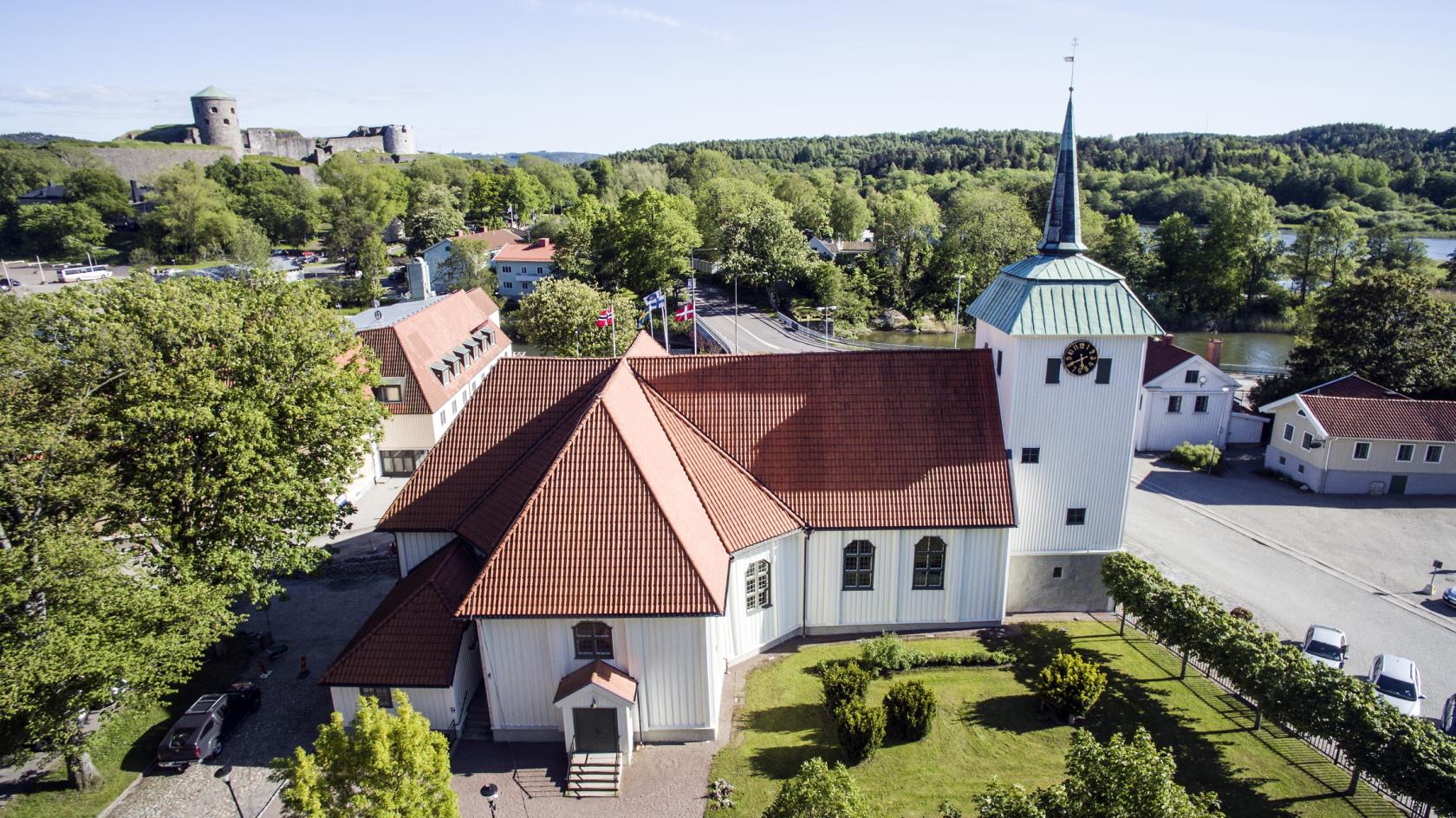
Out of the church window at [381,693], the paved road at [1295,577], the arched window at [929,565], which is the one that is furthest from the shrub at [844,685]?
the paved road at [1295,577]

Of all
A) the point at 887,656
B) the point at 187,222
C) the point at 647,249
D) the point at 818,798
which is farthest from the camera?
the point at 187,222

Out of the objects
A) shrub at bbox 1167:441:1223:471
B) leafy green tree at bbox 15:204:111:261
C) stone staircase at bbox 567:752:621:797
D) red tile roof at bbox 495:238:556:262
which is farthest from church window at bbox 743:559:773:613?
leafy green tree at bbox 15:204:111:261

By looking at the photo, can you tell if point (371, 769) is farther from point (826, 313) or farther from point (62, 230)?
point (62, 230)

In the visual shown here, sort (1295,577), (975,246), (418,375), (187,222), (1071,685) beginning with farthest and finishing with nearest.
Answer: (187,222) < (975,246) < (418,375) < (1295,577) < (1071,685)

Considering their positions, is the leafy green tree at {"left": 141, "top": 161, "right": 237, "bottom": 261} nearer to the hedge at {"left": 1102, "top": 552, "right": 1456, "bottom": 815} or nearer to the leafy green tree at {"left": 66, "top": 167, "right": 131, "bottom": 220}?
the leafy green tree at {"left": 66, "top": 167, "right": 131, "bottom": 220}

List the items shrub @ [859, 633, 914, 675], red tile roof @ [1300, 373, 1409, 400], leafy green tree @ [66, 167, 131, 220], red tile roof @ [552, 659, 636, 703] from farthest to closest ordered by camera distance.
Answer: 1. leafy green tree @ [66, 167, 131, 220]
2. red tile roof @ [1300, 373, 1409, 400]
3. shrub @ [859, 633, 914, 675]
4. red tile roof @ [552, 659, 636, 703]

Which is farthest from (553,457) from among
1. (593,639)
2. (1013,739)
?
(1013,739)
